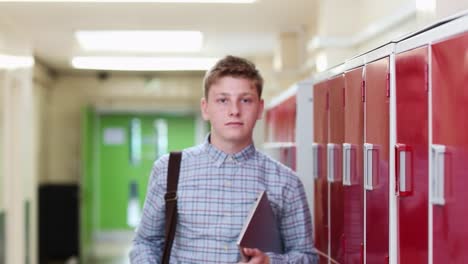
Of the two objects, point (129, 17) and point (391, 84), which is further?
point (129, 17)

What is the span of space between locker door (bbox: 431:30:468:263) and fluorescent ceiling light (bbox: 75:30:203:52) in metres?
6.05

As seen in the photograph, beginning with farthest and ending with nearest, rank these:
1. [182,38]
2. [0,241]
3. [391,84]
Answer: [182,38]
[0,241]
[391,84]

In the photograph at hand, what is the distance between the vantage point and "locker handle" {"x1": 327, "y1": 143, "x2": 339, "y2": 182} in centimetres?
277

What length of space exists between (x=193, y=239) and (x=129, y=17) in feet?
15.5

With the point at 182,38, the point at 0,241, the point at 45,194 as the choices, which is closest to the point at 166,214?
Answer: the point at 0,241

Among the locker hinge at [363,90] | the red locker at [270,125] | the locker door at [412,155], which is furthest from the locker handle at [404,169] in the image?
the red locker at [270,125]

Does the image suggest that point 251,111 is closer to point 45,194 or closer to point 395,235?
point 395,235

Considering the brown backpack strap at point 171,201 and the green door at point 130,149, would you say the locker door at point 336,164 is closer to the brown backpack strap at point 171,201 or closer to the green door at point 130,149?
the brown backpack strap at point 171,201

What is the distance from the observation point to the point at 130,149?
1213 cm

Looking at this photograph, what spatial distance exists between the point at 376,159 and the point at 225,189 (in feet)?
1.57

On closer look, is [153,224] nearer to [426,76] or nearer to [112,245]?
[426,76]

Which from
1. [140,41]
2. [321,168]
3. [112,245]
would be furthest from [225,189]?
[112,245]

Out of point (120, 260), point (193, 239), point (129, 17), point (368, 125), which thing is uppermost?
point (129, 17)

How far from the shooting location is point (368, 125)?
7.45 ft
